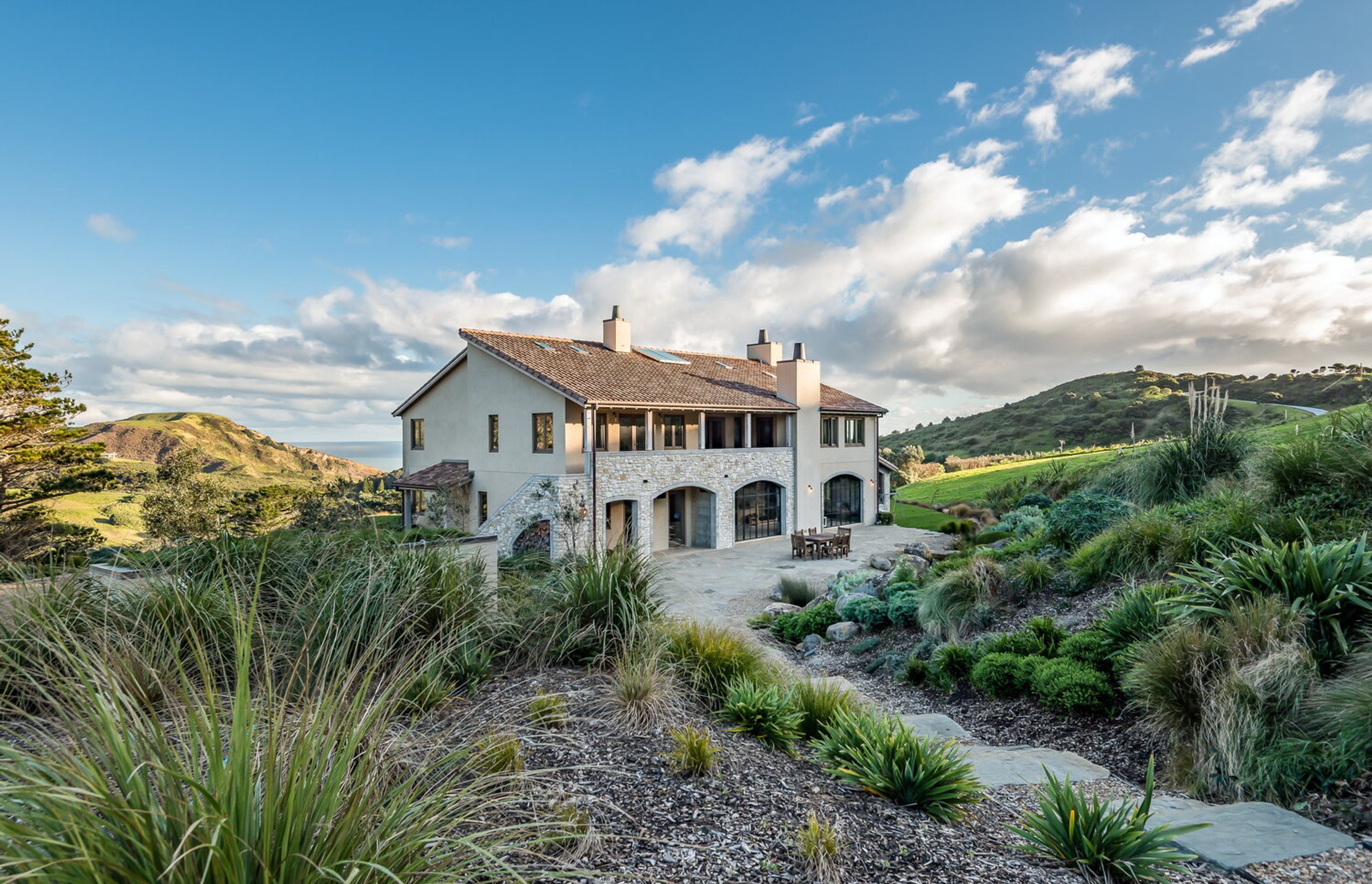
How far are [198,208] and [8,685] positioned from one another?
44.1 ft

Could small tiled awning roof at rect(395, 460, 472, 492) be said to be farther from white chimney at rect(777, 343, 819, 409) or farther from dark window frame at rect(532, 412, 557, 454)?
white chimney at rect(777, 343, 819, 409)

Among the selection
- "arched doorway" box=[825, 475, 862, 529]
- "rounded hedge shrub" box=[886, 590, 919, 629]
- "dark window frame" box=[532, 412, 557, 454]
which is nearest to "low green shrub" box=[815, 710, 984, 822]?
"rounded hedge shrub" box=[886, 590, 919, 629]

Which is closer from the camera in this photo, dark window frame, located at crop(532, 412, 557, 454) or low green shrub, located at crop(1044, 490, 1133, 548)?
low green shrub, located at crop(1044, 490, 1133, 548)

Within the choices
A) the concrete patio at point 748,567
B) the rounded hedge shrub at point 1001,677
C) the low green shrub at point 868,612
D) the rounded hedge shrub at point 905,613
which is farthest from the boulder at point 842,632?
the rounded hedge shrub at point 1001,677

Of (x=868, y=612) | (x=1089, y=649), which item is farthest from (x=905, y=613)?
(x=1089, y=649)

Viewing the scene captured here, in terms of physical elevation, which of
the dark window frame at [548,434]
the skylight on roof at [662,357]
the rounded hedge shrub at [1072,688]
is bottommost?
the rounded hedge shrub at [1072,688]

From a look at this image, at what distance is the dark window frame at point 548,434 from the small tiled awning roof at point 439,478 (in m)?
3.38

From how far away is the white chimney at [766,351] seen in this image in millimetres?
28969

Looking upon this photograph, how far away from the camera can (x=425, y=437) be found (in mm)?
23188

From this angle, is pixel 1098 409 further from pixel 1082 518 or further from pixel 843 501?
pixel 1082 518

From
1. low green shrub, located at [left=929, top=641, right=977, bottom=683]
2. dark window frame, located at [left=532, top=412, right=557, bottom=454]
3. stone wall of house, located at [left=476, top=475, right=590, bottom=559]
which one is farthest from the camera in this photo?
dark window frame, located at [left=532, top=412, right=557, bottom=454]

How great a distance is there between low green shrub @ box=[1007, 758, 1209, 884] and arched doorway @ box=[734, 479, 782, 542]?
19.2m

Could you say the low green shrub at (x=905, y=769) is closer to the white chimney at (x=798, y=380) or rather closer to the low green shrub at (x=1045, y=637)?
the low green shrub at (x=1045, y=637)

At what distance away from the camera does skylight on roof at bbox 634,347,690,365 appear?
946 inches
